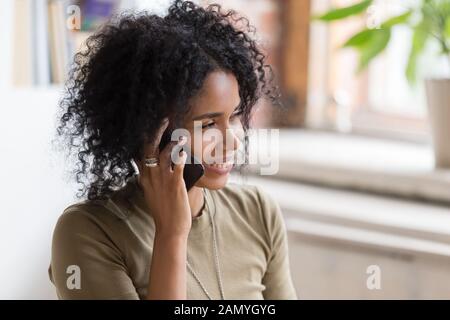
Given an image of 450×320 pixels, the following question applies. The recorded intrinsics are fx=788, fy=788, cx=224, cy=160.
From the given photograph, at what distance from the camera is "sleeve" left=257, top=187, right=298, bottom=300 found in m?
1.32

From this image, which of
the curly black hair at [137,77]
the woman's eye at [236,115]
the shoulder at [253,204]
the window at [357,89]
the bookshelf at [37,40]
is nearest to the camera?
the curly black hair at [137,77]

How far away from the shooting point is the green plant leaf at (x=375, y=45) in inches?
71.0

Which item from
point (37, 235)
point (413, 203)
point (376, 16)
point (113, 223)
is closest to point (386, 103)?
point (376, 16)

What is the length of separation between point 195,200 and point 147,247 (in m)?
0.13

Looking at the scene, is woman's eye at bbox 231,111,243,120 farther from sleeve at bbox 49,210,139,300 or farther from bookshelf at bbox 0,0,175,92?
bookshelf at bbox 0,0,175,92

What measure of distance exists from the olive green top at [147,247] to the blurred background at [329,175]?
25 cm

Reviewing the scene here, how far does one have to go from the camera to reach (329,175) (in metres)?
1.92

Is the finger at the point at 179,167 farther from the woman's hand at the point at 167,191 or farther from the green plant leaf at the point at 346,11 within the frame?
the green plant leaf at the point at 346,11

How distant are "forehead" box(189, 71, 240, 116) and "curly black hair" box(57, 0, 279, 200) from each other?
12mm

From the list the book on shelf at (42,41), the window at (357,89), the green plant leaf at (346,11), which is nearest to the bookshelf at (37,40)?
the book on shelf at (42,41)

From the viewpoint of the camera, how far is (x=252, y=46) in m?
1.19

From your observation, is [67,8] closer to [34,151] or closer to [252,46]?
[34,151]

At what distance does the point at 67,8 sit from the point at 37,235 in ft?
1.63

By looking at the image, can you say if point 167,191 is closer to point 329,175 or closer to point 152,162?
point 152,162
